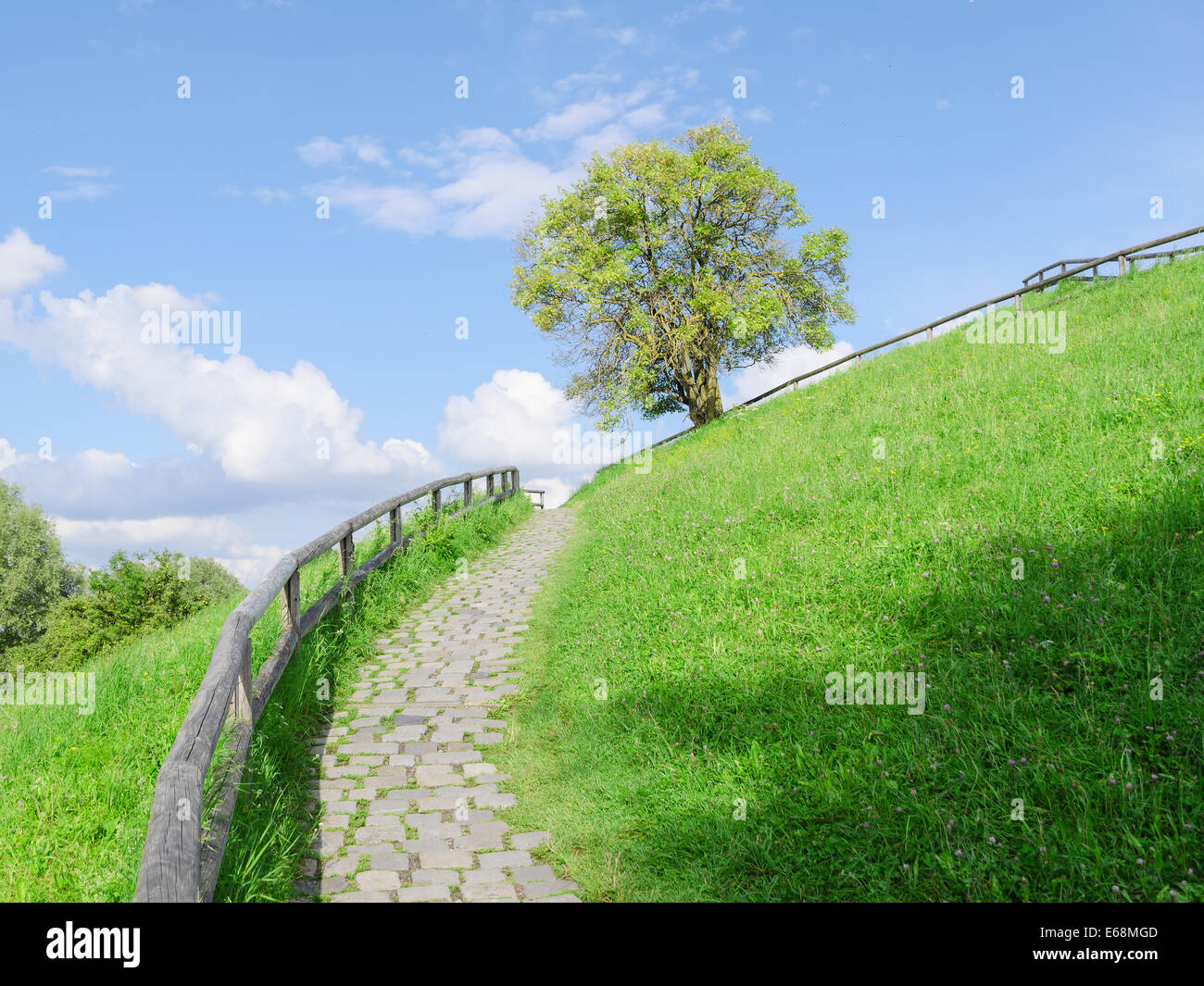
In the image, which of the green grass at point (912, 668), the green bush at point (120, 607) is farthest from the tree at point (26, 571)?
the green grass at point (912, 668)

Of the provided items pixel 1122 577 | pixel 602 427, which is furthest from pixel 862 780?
pixel 602 427

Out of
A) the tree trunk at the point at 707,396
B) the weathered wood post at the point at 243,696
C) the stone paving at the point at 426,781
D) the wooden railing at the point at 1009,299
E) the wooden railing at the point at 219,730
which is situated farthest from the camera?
the tree trunk at the point at 707,396

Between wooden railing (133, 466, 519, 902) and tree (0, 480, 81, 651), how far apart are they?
1413 inches

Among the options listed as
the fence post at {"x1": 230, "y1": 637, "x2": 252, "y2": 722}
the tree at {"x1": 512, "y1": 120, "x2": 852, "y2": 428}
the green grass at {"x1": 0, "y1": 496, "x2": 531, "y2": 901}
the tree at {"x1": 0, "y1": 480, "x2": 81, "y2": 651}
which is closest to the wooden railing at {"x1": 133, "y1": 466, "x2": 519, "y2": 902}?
the fence post at {"x1": 230, "y1": 637, "x2": 252, "y2": 722}

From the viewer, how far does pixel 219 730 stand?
4160 mm

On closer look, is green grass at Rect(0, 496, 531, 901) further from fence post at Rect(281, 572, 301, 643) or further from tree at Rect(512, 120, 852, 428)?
tree at Rect(512, 120, 852, 428)

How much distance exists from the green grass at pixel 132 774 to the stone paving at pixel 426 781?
0.26 meters

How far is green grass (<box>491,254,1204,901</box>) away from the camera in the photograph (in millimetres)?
4059

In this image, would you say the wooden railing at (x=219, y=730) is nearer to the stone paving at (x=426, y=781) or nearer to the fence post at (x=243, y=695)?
the fence post at (x=243, y=695)

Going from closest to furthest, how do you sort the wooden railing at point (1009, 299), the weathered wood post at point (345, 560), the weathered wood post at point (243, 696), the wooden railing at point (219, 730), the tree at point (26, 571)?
the wooden railing at point (219, 730), the weathered wood post at point (243, 696), the weathered wood post at point (345, 560), the wooden railing at point (1009, 299), the tree at point (26, 571)

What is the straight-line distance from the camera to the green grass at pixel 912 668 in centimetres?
406

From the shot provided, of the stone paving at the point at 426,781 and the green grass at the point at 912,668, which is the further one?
the stone paving at the point at 426,781
